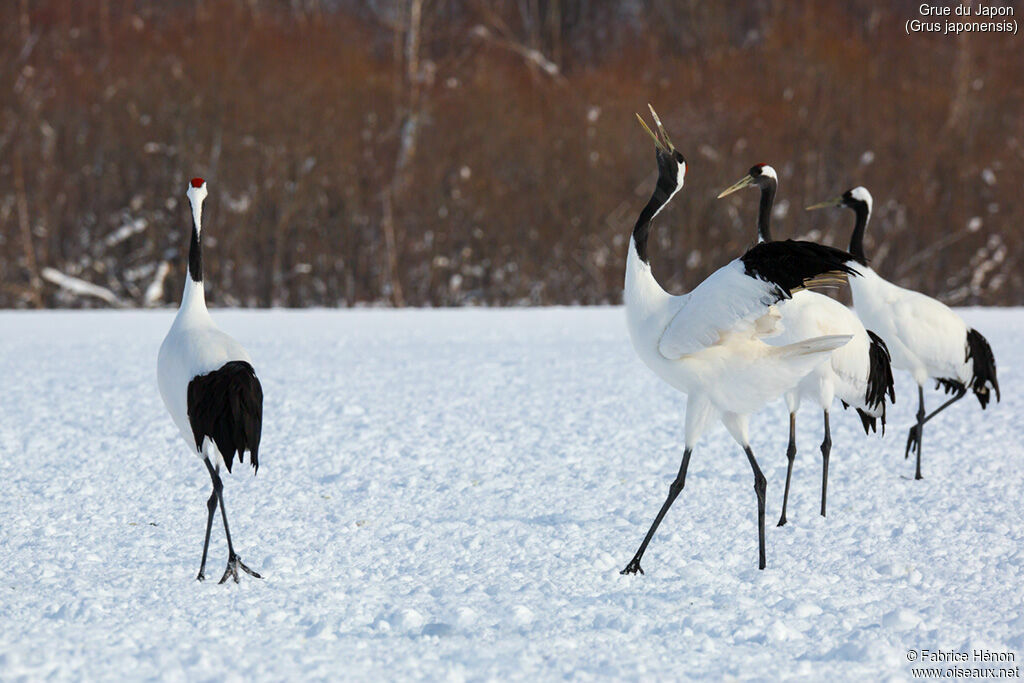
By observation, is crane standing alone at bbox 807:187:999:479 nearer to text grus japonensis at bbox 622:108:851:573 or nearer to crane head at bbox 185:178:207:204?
text grus japonensis at bbox 622:108:851:573

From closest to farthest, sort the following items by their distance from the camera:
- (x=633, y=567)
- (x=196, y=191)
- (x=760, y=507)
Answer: (x=633, y=567) → (x=760, y=507) → (x=196, y=191)

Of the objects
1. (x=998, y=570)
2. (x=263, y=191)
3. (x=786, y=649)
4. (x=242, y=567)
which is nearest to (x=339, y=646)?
(x=242, y=567)

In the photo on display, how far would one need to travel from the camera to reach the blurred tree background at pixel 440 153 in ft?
55.5

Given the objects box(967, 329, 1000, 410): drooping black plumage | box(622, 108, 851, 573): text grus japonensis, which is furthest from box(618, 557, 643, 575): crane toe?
box(967, 329, 1000, 410): drooping black plumage

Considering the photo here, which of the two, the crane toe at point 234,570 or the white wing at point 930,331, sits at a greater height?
the white wing at point 930,331

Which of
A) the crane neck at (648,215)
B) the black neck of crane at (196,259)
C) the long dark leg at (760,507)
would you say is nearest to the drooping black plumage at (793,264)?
the crane neck at (648,215)

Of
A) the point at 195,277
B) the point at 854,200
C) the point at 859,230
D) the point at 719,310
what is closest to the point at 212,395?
the point at 195,277

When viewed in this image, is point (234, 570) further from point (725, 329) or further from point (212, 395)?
point (725, 329)

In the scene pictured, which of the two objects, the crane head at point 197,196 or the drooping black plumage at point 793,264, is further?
the crane head at point 197,196

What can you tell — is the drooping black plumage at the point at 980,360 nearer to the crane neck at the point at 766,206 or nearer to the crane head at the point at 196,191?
the crane neck at the point at 766,206

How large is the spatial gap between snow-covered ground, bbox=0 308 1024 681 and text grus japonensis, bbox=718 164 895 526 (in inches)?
14.8

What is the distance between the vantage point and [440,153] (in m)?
17.9

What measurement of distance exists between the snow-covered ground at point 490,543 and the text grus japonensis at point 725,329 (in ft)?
1.44

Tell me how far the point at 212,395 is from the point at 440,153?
14310 mm
